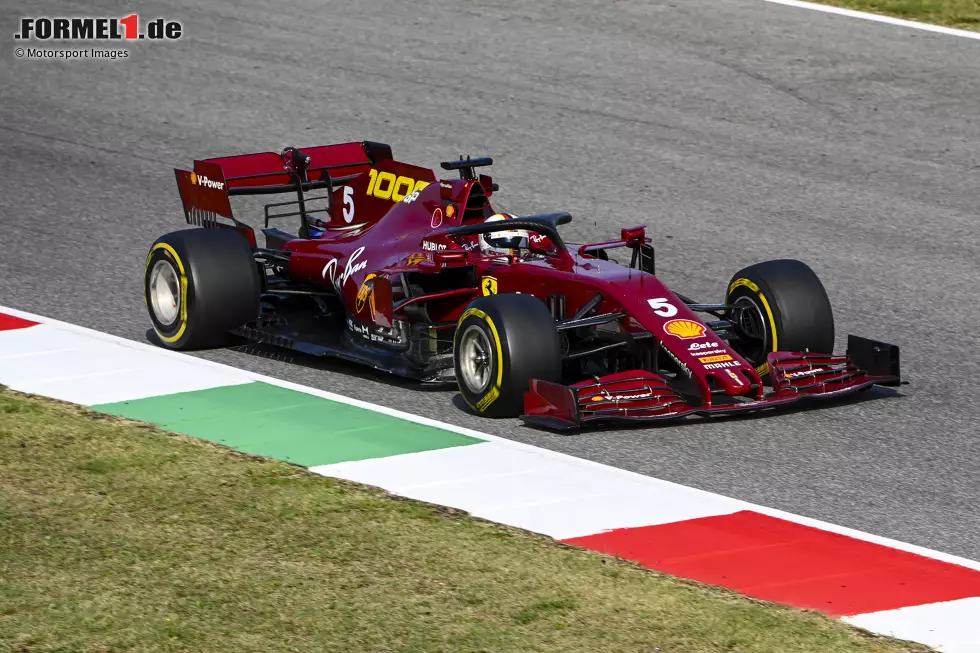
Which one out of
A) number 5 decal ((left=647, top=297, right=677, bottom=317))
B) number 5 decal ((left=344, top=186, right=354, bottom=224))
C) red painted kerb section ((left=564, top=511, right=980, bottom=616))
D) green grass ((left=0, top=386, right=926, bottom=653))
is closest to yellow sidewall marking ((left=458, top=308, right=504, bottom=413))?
number 5 decal ((left=647, top=297, right=677, bottom=317))

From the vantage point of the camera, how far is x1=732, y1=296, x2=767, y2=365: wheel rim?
30.2ft

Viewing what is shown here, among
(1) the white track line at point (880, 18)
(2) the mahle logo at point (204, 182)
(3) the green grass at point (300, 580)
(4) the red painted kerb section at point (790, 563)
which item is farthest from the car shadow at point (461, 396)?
(1) the white track line at point (880, 18)

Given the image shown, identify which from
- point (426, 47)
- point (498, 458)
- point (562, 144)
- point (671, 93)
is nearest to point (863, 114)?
point (671, 93)

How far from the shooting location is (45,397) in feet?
29.5

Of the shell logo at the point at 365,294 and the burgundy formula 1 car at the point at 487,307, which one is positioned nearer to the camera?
the burgundy formula 1 car at the point at 487,307

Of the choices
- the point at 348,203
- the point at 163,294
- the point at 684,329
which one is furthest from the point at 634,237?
the point at 163,294

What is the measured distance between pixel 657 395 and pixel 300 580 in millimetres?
2743

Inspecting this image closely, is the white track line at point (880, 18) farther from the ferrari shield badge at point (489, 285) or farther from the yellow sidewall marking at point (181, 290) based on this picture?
the yellow sidewall marking at point (181, 290)

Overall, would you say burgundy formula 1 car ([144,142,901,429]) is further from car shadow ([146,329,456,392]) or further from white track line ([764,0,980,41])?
white track line ([764,0,980,41])

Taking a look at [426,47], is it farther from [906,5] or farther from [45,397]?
[45,397]

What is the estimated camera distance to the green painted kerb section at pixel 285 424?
816cm

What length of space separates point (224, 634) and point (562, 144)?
10627mm

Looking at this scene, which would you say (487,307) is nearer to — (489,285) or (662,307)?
(489,285)

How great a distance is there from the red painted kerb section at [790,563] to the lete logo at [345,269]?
11.4ft
